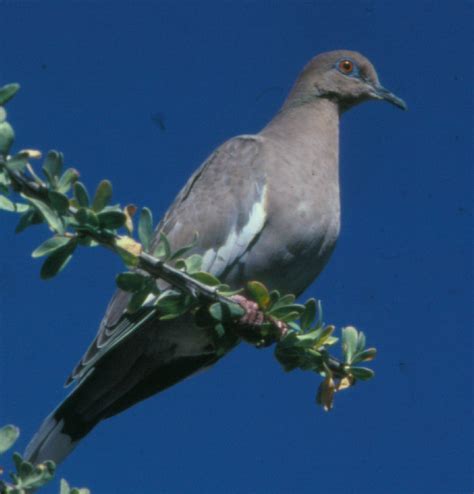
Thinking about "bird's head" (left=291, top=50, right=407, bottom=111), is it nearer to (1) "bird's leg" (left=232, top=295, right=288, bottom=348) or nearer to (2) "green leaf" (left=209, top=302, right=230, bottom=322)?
A: (1) "bird's leg" (left=232, top=295, right=288, bottom=348)

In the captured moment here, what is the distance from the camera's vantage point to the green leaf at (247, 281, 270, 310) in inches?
73.7

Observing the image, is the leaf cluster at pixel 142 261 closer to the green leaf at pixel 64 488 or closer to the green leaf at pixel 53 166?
the green leaf at pixel 53 166

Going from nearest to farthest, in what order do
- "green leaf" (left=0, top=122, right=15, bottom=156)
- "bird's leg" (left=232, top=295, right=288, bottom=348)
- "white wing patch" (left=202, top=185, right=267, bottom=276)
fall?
"green leaf" (left=0, top=122, right=15, bottom=156) < "bird's leg" (left=232, top=295, right=288, bottom=348) < "white wing patch" (left=202, top=185, right=267, bottom=276)

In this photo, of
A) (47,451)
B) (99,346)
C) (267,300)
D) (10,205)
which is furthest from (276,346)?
(47,451)

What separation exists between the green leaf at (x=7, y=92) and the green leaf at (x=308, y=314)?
772mm

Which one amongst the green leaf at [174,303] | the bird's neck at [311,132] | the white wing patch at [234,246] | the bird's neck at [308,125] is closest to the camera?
the green leaf at [174,303]

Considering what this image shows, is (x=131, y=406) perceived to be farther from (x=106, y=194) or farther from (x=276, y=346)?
(x=106, y=194)

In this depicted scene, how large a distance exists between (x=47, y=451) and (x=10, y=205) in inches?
80.9

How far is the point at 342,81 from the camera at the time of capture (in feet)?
14.1

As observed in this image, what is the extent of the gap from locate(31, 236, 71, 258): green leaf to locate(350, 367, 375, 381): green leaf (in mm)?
860

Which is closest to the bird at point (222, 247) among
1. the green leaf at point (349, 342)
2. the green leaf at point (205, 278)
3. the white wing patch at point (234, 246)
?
the white wing patch at point (234, 246)

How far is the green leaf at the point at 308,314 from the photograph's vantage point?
1888 mm

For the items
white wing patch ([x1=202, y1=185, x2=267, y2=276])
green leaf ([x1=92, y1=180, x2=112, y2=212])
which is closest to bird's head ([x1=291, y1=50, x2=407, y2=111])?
white wing patch ([x1=202, y1=185, x2=267, y2=276])

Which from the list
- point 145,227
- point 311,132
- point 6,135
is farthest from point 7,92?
Result: point 311,132
